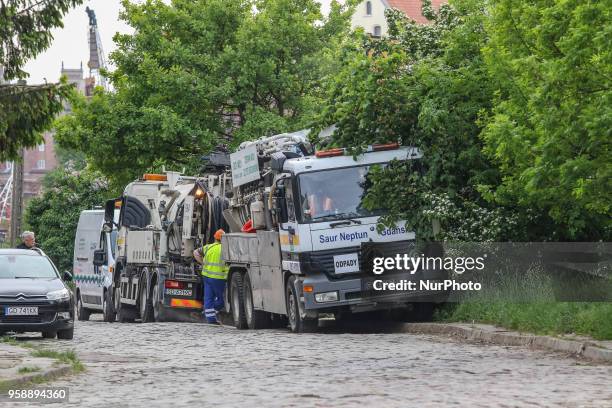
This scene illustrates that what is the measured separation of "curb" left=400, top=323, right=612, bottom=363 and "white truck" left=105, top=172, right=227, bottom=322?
7.36 m

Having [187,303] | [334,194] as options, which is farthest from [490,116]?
[187,303]

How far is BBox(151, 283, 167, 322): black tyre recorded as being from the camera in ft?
98.2

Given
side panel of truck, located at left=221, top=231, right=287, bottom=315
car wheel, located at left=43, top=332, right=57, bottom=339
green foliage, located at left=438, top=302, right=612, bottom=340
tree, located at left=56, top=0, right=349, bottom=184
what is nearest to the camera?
green foliage, located at left=438, top=302, right=612, bottom=340

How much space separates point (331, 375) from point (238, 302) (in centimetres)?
1146

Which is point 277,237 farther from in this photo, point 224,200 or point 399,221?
point 224,200

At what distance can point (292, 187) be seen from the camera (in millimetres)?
21578

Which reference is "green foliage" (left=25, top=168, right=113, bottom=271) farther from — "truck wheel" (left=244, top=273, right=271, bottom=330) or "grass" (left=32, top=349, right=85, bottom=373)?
"grass" (left=32, top=349, right=85, bottom=373)

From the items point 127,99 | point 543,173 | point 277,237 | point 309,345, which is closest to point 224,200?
point 277,237

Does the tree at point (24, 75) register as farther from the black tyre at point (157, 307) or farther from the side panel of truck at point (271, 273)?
the black tyre at point (157, 307)

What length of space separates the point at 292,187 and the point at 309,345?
365 cm

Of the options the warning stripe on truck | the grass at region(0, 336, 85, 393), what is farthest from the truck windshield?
the warning stripe on truck

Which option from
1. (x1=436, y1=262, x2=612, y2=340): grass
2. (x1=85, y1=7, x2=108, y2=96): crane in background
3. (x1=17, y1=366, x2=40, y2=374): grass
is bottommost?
(x1=17, y1=366, x2=40, y2=374): grass

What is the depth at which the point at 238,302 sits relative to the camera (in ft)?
82.1

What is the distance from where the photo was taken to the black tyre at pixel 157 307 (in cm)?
2995
